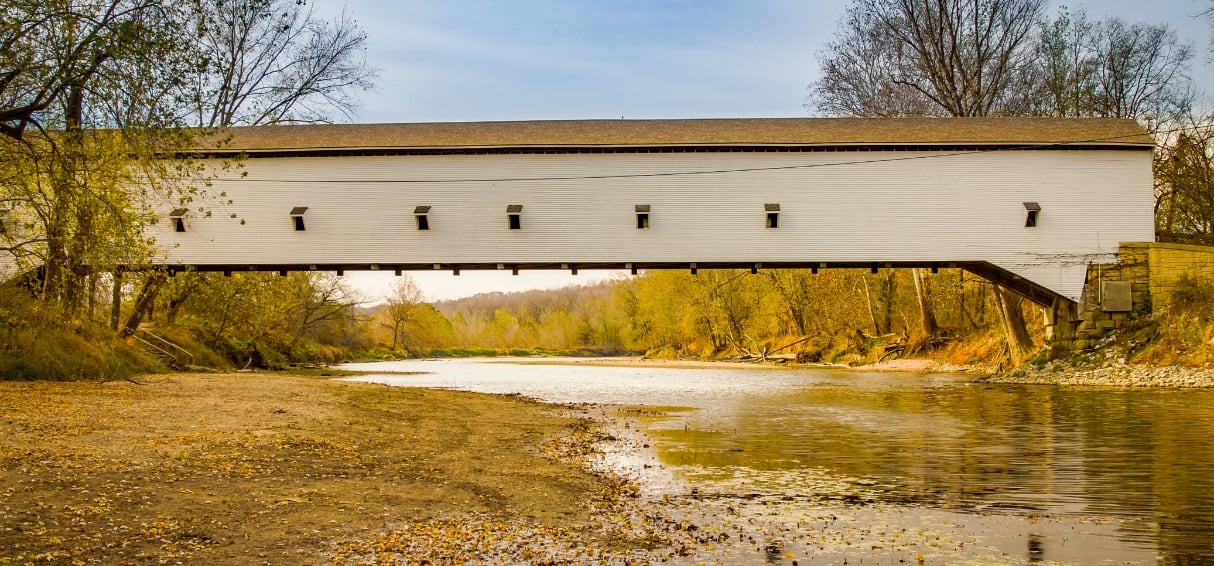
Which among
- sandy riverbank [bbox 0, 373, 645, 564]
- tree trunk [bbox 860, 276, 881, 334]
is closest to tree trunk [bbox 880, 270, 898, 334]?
tree trunk [bbox 860, 276, 881, 334]

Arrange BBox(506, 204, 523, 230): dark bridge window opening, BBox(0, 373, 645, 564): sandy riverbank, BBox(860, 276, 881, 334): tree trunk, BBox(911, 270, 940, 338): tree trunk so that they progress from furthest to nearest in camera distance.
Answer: BBox(860, 276, 881, 334): tree trunk → BBox(911, 270, 940, 338): tree trunk → BBox(506, 204, 523, 230): dark bridge window opening → BBox(0, 373, 645, 564): sandy riverbank

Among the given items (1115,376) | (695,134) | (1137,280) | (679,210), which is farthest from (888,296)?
(679,210)

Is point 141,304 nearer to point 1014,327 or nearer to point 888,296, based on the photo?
point 1014,327

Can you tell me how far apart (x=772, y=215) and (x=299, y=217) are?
12.4 meters

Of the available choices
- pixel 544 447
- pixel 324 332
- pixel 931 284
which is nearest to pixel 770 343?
pixel 931 284

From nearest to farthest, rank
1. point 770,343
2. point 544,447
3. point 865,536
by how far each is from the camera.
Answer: point 865,536
point 544,447
point 770,343

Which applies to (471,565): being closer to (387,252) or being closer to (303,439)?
(303,439)

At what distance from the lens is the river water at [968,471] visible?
684 centimetres

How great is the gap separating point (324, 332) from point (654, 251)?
3460cm

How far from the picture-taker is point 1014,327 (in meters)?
29.2

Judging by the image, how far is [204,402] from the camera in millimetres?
13438

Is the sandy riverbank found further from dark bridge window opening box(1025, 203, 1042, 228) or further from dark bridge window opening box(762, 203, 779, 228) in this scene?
dark bridge window opening box(1025, 203, 1042, 228)

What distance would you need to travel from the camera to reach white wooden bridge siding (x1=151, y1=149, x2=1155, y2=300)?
2447cm

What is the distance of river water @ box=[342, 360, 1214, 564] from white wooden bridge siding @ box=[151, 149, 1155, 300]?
4865mm
